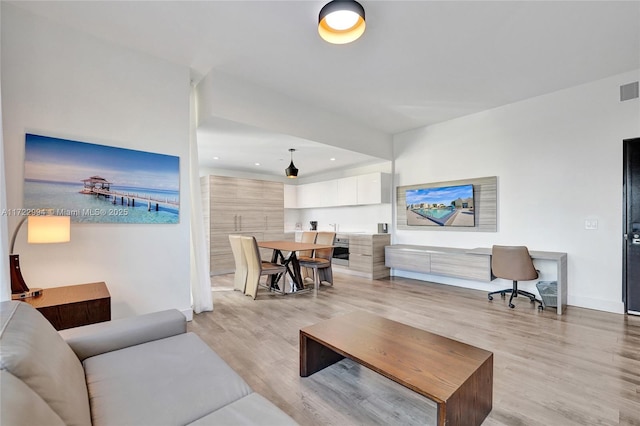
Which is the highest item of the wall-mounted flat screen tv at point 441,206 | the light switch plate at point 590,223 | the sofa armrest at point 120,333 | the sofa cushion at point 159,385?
the wall-mounted flat screen tv at point 441,206

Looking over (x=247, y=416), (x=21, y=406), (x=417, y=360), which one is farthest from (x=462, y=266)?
(x=21, y=406)

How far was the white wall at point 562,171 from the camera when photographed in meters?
3.49

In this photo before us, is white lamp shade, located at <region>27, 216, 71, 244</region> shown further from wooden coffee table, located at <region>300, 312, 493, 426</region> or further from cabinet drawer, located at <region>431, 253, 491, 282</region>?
cabinet drawer, located at <region>431, 253, 491, 282</region>

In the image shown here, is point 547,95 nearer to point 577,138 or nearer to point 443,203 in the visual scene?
point 577,138

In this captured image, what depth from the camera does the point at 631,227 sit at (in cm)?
339

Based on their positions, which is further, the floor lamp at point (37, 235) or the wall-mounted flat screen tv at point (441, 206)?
the wall-mounted flat screen tv at point (441, 206)

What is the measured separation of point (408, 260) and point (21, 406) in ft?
16.5

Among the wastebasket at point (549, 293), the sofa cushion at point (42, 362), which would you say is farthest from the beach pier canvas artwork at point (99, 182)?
the wastebasket at point (549, 293)

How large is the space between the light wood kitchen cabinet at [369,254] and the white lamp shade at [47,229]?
4.47m

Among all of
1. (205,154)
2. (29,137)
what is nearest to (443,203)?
Result: (205,154)

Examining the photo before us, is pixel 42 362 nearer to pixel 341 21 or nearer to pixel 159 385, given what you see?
pixel 159 385

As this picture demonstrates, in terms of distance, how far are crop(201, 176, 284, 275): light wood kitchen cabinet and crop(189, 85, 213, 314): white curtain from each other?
2.49m

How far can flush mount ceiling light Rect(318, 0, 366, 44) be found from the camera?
2.13 meters

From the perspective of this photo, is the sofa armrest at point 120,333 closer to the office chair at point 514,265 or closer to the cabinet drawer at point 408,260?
the office chair at point 514,265
